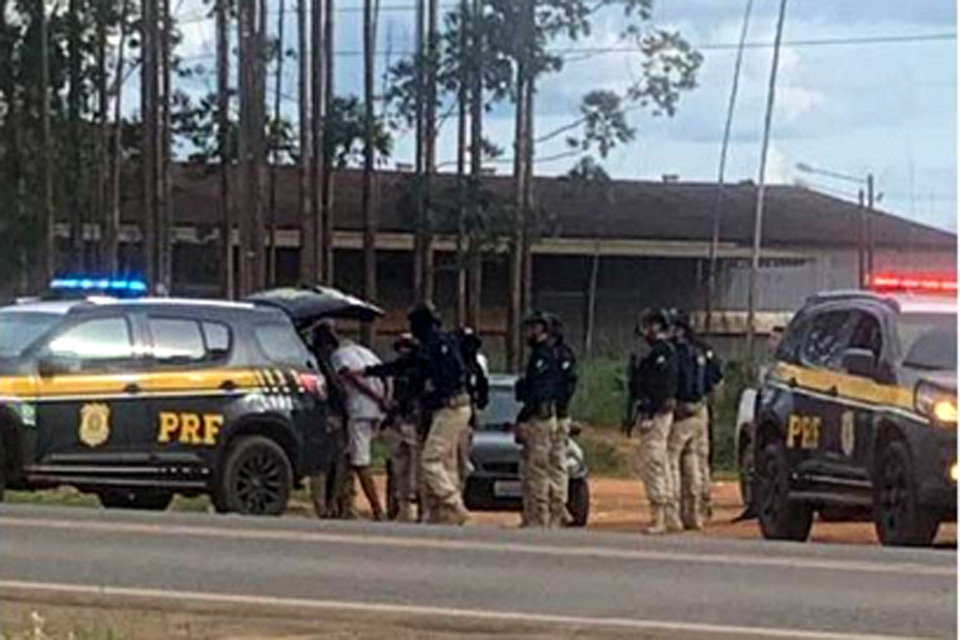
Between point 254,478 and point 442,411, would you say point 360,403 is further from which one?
point 442,411

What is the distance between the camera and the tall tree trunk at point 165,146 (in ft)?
158

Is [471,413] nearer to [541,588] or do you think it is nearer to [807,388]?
[807,388]

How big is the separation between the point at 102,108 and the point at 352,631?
139 ft

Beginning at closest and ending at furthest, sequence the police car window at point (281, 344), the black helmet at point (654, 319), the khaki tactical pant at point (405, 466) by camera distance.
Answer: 1. the black helmet at point (654, 319)
2. the khaki tactical pant at point (405, 466)
3. the police car window at point (281, 344)

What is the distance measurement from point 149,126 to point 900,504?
33.6 metres

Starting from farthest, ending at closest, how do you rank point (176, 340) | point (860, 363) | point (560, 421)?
point (176, 340) → point (560, 421) → point (860, 363)

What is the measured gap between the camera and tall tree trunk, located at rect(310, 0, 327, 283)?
46.3m

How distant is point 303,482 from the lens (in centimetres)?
2119

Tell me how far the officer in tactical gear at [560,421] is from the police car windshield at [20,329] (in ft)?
12.7

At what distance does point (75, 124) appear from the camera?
5262 cm

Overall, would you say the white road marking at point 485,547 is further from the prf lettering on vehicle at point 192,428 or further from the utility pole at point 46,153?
the utility pole at point 46,153

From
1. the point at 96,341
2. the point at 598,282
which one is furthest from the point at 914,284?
the point at 598,282

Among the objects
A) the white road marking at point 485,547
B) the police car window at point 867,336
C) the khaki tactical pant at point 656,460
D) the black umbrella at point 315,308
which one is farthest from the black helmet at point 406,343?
the police car window at point 867,336

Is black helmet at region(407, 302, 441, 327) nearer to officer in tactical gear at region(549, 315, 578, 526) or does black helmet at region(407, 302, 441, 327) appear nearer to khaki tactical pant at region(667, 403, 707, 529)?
officer in tactical gear at region(549, 315, 578, 526)
